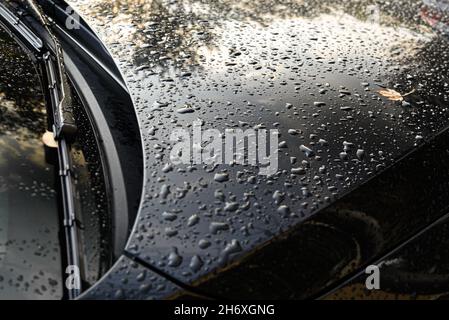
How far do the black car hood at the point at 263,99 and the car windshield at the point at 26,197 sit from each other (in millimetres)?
236

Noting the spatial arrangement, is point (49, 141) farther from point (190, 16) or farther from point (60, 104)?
point (190, 16)

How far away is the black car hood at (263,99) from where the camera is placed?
1185 millimetres

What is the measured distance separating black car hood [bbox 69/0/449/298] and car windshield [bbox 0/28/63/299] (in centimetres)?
24

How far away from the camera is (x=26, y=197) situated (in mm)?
1317

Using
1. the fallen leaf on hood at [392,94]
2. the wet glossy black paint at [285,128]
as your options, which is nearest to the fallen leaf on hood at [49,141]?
the wet glossy black paint at [285,128]

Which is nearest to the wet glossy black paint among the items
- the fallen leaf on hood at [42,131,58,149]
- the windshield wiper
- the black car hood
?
the black car hood

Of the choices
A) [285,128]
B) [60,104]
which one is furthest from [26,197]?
[285,128]

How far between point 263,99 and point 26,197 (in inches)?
30.1

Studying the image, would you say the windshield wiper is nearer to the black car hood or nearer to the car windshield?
the car windshield

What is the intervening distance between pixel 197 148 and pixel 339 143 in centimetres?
42

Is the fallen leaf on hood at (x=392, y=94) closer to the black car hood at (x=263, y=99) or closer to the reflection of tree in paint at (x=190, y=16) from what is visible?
the black car hood at (x=263, y=99)

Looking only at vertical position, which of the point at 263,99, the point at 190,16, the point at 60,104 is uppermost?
the point at 190,16

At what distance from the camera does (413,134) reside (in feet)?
4.80
